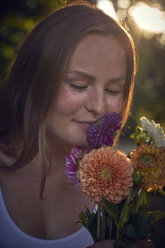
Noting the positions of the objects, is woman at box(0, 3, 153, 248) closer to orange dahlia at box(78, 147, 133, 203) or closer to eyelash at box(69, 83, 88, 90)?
→ eyelash at box(69, 83, 88, 90)

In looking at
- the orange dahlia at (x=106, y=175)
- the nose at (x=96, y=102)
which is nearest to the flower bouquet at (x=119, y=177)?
the orange dahlia at (x=106, y=175)

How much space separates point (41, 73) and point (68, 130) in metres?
0.28

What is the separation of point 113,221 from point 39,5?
5.65ft

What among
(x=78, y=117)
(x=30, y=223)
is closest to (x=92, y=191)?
(x=78, y=117)

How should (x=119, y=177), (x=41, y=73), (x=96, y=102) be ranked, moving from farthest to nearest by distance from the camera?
(x=41, y=73) < (x=96, y=102) < (x=119, y=177)

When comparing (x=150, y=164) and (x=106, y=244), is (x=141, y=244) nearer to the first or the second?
(x=106, y=244)

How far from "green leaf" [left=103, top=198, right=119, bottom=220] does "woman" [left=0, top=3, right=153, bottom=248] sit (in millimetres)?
440

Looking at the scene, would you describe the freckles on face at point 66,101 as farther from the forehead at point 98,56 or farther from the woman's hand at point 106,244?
the woman's hand at point 106,244

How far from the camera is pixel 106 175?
0.66 metres

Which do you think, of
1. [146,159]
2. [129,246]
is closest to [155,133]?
[146,159]

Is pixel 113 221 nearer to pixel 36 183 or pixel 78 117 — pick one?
pixel 78 117

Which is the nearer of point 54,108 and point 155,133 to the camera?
point 155,133

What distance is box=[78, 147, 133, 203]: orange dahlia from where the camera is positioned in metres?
0.65

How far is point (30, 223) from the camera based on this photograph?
1.22 metres
